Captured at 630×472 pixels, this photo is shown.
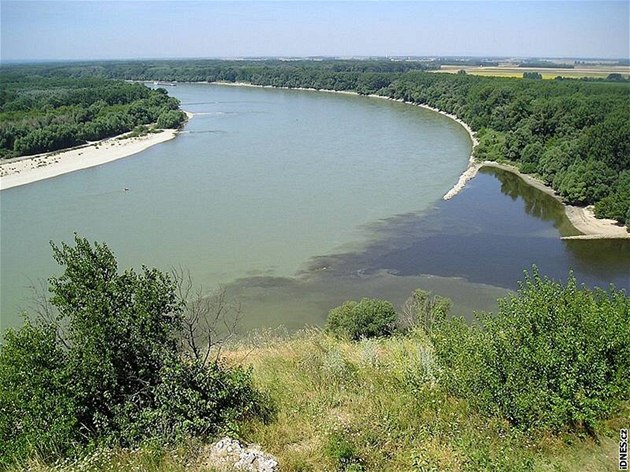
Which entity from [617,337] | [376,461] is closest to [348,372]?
[376,461]

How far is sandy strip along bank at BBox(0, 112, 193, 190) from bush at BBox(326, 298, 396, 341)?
81.6 ft

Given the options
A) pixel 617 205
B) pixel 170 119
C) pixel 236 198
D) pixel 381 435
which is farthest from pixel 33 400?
pixel 170 119

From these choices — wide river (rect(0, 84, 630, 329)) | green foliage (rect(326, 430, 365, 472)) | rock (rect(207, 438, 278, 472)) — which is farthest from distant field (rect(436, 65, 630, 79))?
rock (rect(207, 438, 278, 472))

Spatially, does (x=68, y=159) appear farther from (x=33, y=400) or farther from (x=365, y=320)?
(x=33, y=400)

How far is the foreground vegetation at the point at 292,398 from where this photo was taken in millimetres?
4285

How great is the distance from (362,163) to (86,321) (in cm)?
3093

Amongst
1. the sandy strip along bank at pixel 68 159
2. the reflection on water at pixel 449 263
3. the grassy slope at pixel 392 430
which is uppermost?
the grassy slope at pixel 392 430

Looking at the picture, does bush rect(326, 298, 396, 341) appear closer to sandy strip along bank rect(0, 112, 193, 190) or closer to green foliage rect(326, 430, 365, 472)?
green foliage rect(326, 430, 365, 472)

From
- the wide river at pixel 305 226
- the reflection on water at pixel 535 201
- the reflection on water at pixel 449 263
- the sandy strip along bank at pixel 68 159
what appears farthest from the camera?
the sandy strip along bank at pixel 68 159

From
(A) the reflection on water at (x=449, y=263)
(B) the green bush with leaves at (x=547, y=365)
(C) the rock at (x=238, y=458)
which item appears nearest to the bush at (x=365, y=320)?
(A) the reflection on water at (x=449, y=263)

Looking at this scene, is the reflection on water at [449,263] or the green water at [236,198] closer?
the reflection on water at [449,263]

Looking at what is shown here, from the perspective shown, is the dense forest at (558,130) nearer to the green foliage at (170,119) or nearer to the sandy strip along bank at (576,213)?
the sandy strip along bank at (576,213)

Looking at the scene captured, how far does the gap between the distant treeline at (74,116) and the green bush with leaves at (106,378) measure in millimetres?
38742

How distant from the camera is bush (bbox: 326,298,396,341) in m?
12.2
